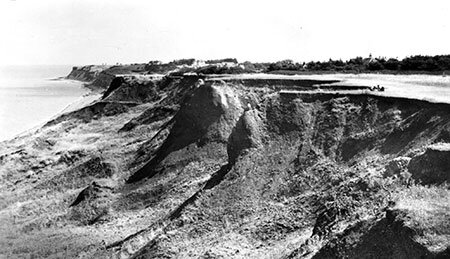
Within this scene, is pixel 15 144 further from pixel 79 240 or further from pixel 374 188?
pixel 374 188

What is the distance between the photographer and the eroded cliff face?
2181 cm

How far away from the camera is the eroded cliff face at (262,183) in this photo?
21.8 meters

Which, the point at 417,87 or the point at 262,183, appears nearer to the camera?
the point at 262,183

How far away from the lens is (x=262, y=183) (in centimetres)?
2966

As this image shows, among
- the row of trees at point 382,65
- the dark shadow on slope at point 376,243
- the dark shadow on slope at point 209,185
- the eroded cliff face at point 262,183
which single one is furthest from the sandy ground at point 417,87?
the dark shadow on slope at point 376,243

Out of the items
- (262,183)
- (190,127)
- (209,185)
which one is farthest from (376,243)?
(190,127)

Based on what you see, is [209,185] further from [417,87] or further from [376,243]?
[417,87]

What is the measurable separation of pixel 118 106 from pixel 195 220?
138 ft

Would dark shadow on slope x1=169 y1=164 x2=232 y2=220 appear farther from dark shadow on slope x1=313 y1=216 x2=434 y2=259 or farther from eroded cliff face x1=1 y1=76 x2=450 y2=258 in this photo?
dark shadow on slope x1=313 y1=216 x2=434 y2=259

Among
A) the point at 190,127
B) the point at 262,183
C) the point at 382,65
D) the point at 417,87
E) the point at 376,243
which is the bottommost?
the point at 262,183

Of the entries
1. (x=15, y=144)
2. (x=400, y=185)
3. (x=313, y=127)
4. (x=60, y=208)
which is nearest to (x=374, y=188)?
(x=400, y=185)

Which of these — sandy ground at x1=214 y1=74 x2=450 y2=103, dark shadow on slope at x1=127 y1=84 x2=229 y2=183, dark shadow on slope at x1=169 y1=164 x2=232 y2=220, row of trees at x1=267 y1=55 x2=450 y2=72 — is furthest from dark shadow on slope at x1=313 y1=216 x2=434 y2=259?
row of trees at x1=267 y1=55 x2=450 y2=72

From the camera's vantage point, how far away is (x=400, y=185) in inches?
885

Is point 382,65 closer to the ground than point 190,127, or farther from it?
farther from it
